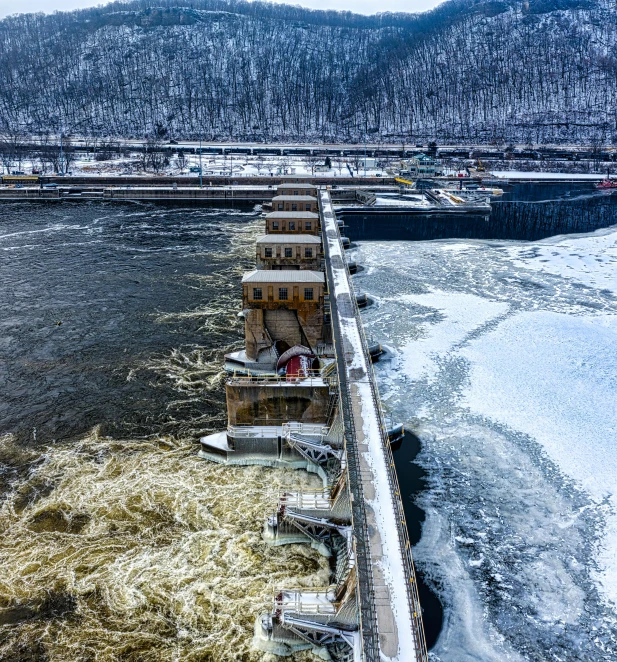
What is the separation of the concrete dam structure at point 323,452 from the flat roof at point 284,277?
77mm

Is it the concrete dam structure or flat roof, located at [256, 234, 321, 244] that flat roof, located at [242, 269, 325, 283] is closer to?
the concrete dam structure

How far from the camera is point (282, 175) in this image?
124312mm

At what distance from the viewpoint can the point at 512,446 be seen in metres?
31.6

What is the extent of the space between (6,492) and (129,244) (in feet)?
173

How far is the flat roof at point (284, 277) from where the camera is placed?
36.3m

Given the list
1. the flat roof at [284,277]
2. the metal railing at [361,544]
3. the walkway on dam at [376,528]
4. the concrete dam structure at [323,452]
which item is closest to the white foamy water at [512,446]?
the walkway on dam at [376,528]

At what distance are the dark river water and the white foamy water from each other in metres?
1.99

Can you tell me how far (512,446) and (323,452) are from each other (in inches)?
447

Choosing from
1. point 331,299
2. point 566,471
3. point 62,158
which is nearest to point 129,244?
point 331,299

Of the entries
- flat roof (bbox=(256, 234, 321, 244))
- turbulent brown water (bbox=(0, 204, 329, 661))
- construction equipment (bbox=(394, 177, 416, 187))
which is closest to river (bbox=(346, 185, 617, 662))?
turbulent brown water (bbox=(0, 204, 329, 661))

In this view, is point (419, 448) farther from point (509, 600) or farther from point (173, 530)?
point (173, 530)

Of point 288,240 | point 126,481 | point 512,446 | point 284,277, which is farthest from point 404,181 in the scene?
point 126,481

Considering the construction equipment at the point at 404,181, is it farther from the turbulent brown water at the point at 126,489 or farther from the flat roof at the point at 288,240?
the flat roof at the point at 288,240

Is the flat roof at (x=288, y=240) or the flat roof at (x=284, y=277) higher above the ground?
the flat roof at (x=288, y=240)
